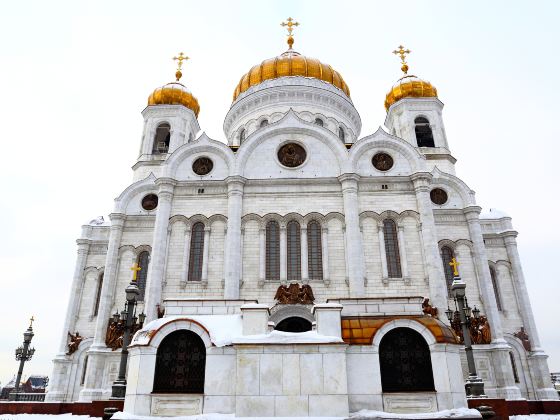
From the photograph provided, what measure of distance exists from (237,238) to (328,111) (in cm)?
1498

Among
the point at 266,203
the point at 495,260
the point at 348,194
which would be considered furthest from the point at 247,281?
the point at 495,260

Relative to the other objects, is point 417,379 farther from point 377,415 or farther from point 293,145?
point 293,145

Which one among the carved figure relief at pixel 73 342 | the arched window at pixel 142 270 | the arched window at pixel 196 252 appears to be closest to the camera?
the arched window at pixel 196 252

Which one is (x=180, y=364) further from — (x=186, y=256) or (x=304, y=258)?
(x=186, y=256)

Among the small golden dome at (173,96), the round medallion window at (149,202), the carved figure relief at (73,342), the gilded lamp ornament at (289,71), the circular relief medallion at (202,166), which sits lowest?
the carved figure relief at (73,342)

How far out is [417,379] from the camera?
35.4 ft

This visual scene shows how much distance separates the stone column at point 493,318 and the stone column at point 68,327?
22590mm

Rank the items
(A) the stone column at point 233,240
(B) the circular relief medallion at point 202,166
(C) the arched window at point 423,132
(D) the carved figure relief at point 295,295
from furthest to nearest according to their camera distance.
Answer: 1. (C) the arched window at point 423,132
2. (B) the circular relief medallion at point 202,166
3. (A) the stone column at point 233,240
4. (D) the carved figure relief at point 295,295

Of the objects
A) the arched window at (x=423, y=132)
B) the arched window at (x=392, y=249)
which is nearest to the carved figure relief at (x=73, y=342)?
the arched window at (x=392, y=249)

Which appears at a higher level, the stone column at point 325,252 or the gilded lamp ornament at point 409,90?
the gilded lamp ornament at point 409,90

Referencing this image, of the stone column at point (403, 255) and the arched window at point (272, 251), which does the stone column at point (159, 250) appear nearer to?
the arched window at point (272, 251)

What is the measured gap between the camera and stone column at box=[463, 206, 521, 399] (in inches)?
802

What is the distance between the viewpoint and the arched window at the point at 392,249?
71.4 ft

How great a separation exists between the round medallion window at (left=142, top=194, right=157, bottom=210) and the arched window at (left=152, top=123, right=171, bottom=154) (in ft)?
17.2
